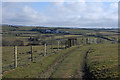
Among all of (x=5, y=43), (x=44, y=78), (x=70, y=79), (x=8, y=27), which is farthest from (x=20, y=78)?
(x=8, y=27)

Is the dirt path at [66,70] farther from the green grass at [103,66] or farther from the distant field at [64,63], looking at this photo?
the green grass at [103,66]

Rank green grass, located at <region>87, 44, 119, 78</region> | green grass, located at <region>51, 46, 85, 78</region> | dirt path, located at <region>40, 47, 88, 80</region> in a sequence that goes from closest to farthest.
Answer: green grass, located at <region>87, 44, 119, 78</region> → dirt path, located at <region>40, 47, 88, 80</region> → green grass, located at <region>51, 46, 85, 78</region>

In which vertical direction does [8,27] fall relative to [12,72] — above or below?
above

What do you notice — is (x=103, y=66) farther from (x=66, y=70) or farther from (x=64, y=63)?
(x=64, y=63)

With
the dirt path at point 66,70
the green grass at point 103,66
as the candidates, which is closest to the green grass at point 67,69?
the dirt path at point 66,70

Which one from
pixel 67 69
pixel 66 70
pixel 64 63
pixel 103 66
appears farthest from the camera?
pixel 64 63

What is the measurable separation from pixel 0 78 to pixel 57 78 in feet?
12.7

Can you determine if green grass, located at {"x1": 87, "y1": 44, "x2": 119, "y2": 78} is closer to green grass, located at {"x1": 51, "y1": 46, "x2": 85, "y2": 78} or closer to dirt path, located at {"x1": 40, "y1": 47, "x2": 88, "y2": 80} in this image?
dirt path, located at {"x1": 40, "y1": 47, "x2": 88, "y2": 80}

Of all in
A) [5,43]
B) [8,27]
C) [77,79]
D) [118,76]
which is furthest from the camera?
[8,27]

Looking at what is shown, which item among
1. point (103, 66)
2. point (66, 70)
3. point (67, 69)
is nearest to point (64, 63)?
point (67, 69)

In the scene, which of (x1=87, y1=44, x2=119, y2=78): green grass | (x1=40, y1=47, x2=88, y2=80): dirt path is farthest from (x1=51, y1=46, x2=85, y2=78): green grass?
(x1=87, y1=44, x2=119, y2=78): green grass

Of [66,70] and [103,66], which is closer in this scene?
[103,66]

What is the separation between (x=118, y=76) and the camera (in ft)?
35.0

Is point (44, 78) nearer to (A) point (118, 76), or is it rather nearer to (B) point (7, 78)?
(B) point (7, 78)
